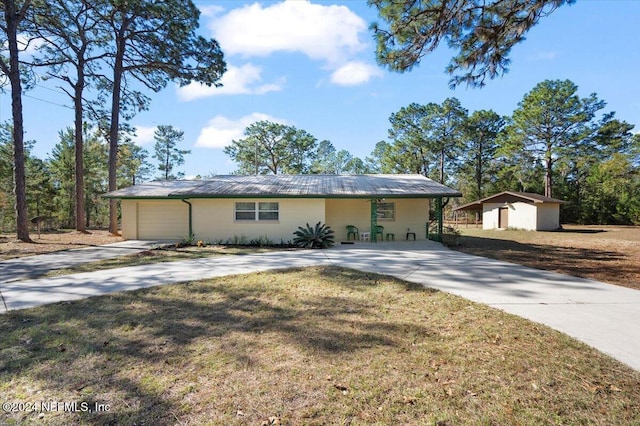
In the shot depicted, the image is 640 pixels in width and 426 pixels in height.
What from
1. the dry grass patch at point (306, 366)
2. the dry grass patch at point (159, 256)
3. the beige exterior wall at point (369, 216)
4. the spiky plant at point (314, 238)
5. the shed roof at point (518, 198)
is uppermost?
the shed roof at point (518, 198)

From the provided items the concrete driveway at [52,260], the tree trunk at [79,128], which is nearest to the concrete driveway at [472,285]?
the concrete driveway at [52,260]

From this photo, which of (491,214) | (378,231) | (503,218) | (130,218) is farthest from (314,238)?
(491,214)

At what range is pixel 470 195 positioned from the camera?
126 feet

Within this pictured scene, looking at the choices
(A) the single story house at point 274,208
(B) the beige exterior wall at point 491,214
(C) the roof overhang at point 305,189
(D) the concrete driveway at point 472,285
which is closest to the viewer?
(D) the concrete driveway at point 472,285

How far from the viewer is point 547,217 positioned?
907 inches

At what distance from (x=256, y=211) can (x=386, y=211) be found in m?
6.07

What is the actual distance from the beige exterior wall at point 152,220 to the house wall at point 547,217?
78.8 feet

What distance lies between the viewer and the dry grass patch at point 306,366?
2.31 m

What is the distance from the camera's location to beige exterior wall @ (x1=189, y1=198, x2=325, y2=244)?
1299 cm

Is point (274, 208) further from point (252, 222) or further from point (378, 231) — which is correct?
point (378, 231)

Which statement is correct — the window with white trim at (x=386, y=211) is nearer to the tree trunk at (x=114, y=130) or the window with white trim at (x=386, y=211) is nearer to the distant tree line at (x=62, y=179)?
the tree trunk at (x=114, y=130)

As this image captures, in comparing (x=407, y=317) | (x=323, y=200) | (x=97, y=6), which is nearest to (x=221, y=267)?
(x=407, y=317)

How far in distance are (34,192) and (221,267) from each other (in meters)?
30.3

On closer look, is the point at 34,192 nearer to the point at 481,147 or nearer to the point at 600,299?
the point at 600,299
